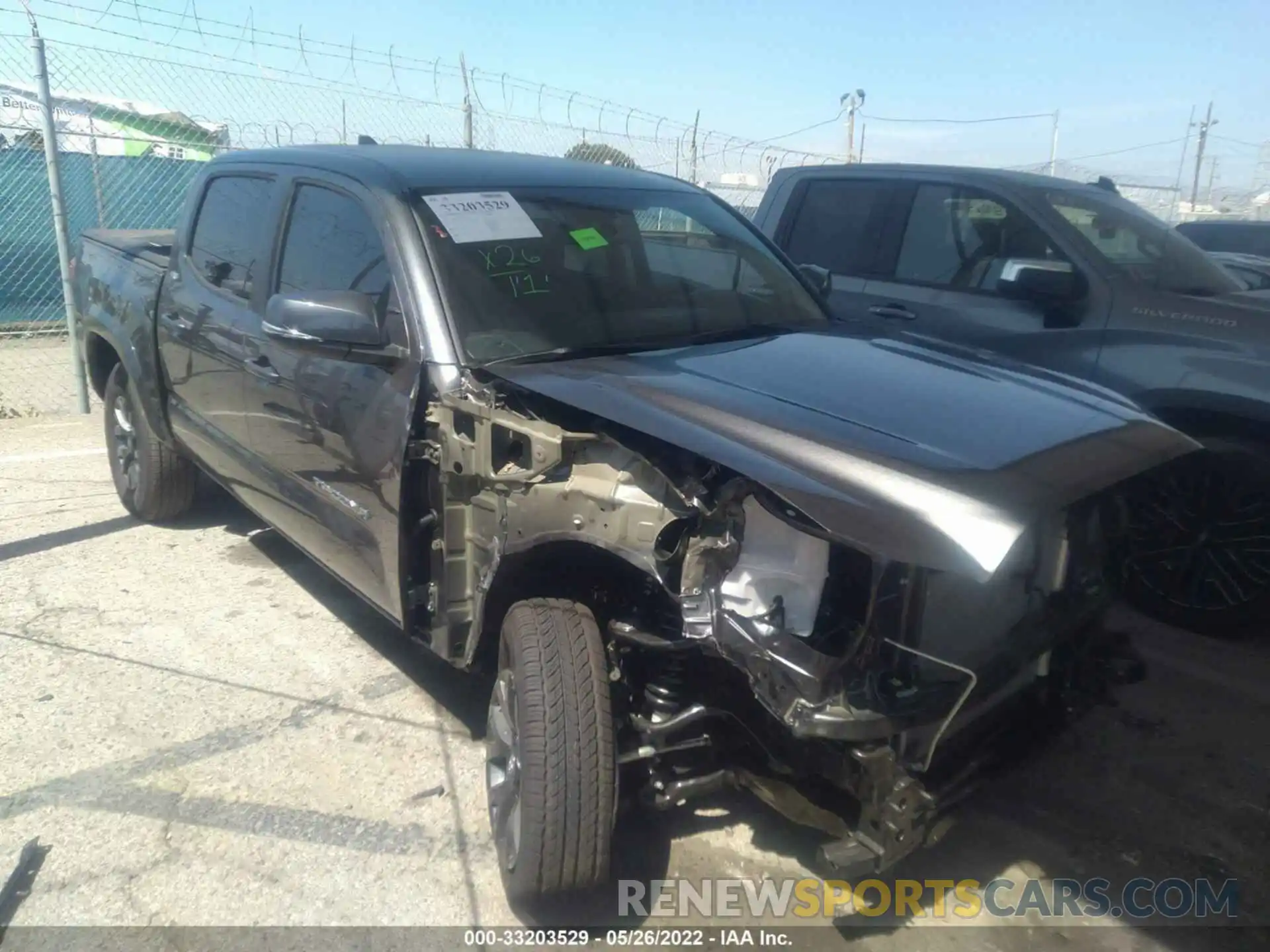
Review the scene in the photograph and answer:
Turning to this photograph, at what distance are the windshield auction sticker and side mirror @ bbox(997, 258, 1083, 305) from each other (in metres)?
2.33

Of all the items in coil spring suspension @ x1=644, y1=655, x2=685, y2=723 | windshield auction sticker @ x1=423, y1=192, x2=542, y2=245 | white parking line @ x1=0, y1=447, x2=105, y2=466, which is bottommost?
white parking line @ x1=0, y1=447, x2=105, y2=466

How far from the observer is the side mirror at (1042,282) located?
4395 mm

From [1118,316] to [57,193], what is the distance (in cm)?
671

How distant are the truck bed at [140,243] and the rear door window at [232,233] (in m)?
0.33

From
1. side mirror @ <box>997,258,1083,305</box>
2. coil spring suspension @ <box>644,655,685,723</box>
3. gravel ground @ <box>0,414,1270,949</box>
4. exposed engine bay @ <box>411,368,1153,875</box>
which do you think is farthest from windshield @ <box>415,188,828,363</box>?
gravel ground @ <box>0,414,1270,949</box>

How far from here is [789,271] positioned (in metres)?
3.92

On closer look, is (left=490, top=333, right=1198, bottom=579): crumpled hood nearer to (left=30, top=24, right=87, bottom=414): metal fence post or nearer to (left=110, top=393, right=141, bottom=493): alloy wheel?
(left=110, top=393, right=141, bottom=493): alloy wheel

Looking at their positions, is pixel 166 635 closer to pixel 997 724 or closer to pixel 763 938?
pixel 763 938

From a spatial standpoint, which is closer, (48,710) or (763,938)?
(763,938)

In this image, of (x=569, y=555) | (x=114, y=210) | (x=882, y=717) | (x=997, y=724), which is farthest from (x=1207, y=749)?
(x=114, y=210)

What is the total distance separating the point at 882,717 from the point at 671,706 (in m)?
0.61

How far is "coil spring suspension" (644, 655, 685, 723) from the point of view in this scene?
249 cm

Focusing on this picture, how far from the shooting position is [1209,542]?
4199mm

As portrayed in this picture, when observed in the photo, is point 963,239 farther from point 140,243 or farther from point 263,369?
point 140,243
